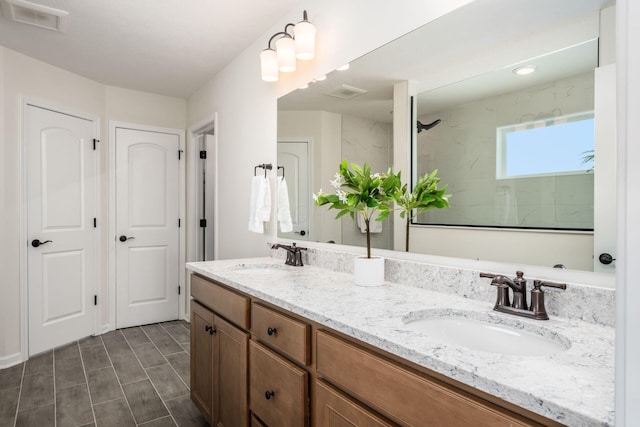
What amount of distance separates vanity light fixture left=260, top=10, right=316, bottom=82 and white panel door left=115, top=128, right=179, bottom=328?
2.05 metres

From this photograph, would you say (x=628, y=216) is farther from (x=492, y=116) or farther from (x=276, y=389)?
(x=276, y=389)

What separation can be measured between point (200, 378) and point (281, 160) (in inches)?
53.9

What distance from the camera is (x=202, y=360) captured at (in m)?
2.03

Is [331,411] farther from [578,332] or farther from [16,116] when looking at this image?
[16,116]

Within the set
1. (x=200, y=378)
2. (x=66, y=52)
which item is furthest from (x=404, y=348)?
(x=66, y=52)

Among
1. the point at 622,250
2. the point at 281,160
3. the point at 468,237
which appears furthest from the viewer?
the point at 281,160

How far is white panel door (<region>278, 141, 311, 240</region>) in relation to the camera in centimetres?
220

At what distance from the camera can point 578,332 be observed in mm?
943

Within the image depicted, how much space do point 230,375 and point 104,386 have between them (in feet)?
4.50

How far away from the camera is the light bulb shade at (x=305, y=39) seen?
199 cm

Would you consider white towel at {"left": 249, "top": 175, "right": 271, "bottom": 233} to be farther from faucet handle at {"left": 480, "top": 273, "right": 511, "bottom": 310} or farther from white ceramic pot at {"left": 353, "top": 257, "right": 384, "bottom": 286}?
faucet handle at {"left": 480, "top": 273, "right": 511, "bottom": 310}

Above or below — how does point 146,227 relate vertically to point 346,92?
below

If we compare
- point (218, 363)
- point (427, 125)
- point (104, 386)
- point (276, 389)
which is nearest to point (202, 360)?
point (218, 363)

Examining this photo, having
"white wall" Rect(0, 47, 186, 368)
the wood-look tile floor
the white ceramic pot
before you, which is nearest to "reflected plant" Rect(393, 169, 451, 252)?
the white ceramic pot
